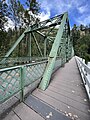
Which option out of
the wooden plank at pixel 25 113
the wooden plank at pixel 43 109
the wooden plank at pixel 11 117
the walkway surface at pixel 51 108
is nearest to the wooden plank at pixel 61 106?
the walkway surface at pixel 51 108

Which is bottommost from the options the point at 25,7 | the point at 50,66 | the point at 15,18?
the point at 50,66

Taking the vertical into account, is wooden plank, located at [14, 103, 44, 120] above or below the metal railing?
below

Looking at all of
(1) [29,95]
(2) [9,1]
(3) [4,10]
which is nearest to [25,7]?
(2) [9,1]

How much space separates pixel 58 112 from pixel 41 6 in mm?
16164

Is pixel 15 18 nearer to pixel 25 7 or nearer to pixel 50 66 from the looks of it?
pixel 25 7

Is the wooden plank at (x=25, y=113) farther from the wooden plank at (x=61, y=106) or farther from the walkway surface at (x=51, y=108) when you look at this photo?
the wooden plank at (x=61, y=106)

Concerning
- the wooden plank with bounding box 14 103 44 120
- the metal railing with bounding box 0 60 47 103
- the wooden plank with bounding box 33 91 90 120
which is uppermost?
the metal railing with bounding box 0 60 47 103

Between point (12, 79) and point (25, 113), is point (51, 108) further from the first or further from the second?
point (12, 79)

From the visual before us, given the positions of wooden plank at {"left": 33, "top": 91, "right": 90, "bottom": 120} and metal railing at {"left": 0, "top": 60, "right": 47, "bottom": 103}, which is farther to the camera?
wooden plank at {"left": 33, "top": 91, "right": 90, "bottom": 120}

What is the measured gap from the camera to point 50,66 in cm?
324

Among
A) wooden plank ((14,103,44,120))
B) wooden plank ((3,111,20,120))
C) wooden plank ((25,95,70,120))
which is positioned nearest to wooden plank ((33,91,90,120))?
wooden plank ((25,95,70,120))

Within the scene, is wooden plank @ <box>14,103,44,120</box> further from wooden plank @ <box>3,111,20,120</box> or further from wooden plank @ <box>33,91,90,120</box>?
wooden plank @ <box>33,91,90,120</box>

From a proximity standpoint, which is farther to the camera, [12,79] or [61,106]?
[61,106]

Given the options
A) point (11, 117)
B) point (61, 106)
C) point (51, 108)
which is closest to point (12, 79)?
point (11, 117)
